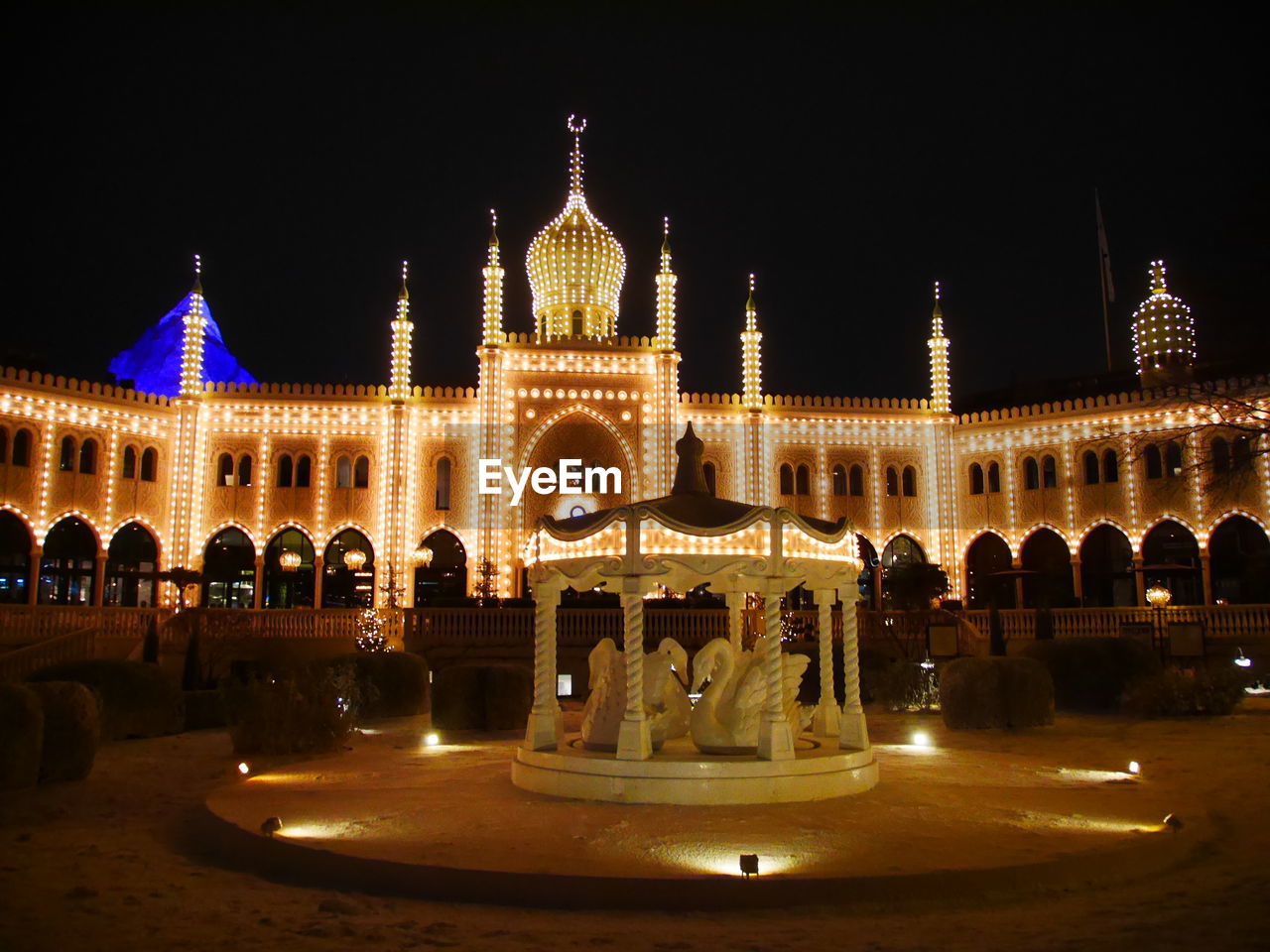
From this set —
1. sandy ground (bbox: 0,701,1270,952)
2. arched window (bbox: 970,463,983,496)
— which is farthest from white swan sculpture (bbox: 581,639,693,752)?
arched window (bbox: 970,463,983,496)

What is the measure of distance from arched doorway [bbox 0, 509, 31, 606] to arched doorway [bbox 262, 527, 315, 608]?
6870 millimetres

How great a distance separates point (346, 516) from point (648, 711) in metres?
24.6

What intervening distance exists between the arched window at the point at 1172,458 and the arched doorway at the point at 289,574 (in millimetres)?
27025

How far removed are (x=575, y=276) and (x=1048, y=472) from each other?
16.8m

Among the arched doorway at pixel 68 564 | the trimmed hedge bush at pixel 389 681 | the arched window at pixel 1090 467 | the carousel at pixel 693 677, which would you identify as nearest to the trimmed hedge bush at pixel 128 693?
the trimmed hedge bush at pixel 389 681

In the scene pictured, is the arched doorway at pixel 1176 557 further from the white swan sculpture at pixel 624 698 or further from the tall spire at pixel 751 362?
the white swan sculpture at pixel 624 698

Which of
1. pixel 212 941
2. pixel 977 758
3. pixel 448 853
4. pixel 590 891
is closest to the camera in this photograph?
pixel 212 941

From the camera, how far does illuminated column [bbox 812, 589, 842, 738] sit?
13.5m

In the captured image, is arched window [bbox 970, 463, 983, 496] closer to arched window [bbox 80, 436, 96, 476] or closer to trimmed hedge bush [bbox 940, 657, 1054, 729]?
trimmed hedge bush [bbox 940, 657, 1054, 729]

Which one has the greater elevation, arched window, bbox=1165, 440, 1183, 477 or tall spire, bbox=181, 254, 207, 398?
tall spire, bbox=181, 254, 207, 398

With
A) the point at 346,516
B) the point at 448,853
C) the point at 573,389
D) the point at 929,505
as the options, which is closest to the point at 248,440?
the point at 346,516

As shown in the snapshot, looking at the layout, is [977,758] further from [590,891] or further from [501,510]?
[501,510]

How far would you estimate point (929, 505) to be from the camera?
3800cm

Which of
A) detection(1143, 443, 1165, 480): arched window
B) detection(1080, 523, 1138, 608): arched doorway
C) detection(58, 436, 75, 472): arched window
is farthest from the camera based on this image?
detection(1080, 523, 1138, 608): arched doorway
